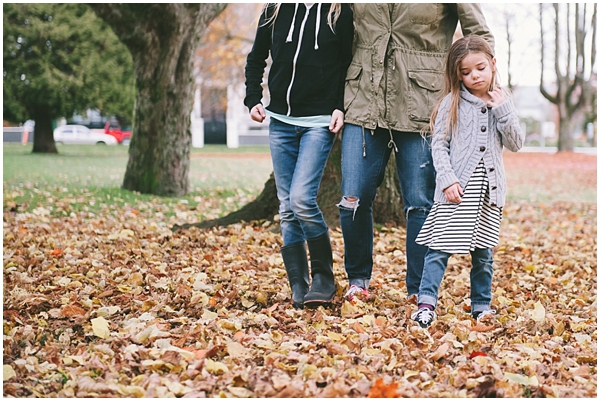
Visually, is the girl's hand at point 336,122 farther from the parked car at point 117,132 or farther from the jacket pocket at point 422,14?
the parked car at point 117,132

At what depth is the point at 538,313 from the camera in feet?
13.5

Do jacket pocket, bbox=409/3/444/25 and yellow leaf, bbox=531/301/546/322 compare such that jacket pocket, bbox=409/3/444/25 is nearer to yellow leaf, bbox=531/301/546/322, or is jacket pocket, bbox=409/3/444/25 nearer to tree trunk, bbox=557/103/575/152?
yellow leaf, bbox=531/301/546/322

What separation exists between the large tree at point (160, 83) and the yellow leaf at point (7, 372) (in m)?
7.82

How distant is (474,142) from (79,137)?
127ft

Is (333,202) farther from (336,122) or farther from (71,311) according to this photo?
(71,311)

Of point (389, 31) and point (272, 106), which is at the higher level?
point (389, 31)

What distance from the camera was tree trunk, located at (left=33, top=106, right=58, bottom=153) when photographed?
84.9 ft

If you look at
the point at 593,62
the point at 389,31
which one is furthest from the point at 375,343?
the point at 593,62

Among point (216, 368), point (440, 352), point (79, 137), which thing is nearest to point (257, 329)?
point (216, 368)

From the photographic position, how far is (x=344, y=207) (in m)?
4.14

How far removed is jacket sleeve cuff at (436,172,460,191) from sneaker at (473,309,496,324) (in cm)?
74

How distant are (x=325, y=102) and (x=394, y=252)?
256cm

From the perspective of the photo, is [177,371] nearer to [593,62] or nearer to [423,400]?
[423,400]

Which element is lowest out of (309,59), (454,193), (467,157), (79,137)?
(79,137)
